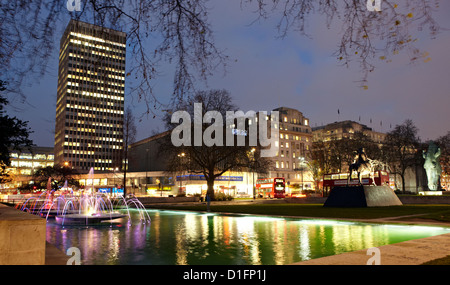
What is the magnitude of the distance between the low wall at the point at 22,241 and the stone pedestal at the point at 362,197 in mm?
30837

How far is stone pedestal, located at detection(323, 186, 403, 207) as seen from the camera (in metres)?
31.9

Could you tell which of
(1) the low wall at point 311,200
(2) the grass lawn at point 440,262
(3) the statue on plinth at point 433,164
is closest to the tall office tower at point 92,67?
(2) the grass lawn at point 440,262

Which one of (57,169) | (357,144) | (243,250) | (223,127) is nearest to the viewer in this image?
(243,250)

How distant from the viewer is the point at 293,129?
5005 inches

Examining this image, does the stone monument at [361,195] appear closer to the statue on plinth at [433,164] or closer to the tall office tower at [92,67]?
the statue on plinth at [433,164]

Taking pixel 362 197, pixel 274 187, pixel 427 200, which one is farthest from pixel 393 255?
pixel 274 187

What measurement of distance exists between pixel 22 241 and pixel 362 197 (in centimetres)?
3145

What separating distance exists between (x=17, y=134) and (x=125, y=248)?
24106 millimetres

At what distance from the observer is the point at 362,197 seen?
31984 millimetres

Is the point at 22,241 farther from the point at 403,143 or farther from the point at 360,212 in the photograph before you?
the point at 403,143

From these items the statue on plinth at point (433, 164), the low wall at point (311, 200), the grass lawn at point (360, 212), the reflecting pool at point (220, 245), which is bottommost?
the low wall at point (311, 200)

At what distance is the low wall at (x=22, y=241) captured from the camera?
5250 millimetres
